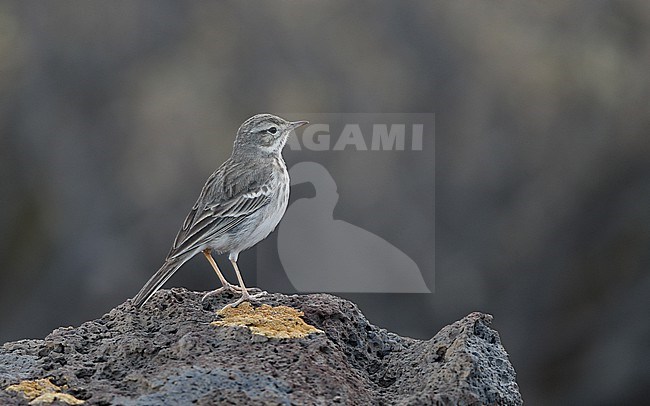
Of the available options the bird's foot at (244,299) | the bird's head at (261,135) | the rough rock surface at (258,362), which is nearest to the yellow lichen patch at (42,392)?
the rough rock surface at (258,362)

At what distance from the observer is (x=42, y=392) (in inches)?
169

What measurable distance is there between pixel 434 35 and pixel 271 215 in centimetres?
547

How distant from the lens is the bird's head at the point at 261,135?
6.43 m

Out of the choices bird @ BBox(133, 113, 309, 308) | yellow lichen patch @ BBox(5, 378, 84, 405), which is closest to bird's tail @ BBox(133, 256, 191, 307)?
bird @ BBox(133, 113, 309, 308)

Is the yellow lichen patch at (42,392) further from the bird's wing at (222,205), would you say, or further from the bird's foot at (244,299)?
the bird's wing at (222,205)

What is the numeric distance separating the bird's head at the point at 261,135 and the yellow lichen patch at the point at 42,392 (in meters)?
2.44

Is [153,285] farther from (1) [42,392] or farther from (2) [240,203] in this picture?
(1) [42,392]

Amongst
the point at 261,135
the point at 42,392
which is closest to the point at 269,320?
the point at 42,392

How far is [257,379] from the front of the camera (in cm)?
423

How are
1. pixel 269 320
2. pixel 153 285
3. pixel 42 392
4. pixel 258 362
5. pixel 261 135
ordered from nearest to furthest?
pixel 42 392 → pixel 258 362 → pixel 269 320 → pixel 153 285 → pixel 261 135

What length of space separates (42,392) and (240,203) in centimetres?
201

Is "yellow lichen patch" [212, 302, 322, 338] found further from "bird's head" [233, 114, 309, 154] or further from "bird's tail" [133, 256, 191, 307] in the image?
"bird's head" [233, 114, 309, 154]

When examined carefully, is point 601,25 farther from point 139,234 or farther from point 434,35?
point 139,234

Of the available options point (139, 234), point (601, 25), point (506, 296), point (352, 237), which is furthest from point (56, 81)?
point (601, 25)
